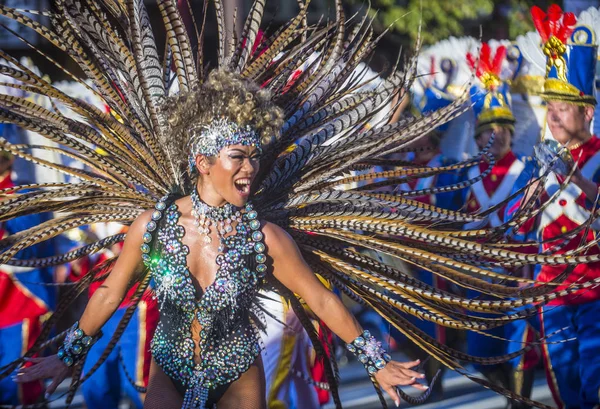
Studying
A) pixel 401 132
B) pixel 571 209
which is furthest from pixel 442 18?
pixel 401 132

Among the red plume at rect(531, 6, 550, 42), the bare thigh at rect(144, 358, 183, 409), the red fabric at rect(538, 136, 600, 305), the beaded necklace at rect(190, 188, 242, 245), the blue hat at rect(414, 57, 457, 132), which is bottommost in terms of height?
the red fabric at rect(538, 136, 600, 305)

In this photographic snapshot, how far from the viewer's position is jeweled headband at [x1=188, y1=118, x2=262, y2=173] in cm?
327

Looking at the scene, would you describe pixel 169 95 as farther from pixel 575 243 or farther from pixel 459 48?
pixel 459 48

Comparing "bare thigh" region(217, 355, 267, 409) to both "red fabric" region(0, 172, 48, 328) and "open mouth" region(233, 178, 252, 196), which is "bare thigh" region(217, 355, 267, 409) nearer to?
"open mouth" region(233, 178, 252, 196)

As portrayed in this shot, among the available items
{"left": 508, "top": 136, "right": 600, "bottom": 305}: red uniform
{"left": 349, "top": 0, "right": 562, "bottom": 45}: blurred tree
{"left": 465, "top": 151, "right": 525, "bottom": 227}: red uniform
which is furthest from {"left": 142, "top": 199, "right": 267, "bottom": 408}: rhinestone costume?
{"left": 349, "top": 0, "right": 562, "bottom": 45}: blurred tree

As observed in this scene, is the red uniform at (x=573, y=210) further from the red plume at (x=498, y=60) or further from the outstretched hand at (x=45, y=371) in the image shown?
the outstretched hand at (x=45, y=371)

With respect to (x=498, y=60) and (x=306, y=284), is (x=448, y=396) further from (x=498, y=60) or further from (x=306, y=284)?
(x=306, y=284)

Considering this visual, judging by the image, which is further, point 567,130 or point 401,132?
point 567,130

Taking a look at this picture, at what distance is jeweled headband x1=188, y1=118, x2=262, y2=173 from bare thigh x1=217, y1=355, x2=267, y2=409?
81 centimetres

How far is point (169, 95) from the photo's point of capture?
3557 millimetres

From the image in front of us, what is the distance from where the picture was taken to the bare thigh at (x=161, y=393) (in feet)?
10.9

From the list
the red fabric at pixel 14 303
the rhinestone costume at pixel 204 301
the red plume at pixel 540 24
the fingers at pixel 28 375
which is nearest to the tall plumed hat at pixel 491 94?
the red plume at pixel 540 24

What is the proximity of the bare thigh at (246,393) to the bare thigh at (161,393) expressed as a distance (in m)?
0.16

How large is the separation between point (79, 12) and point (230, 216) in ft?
3.69
